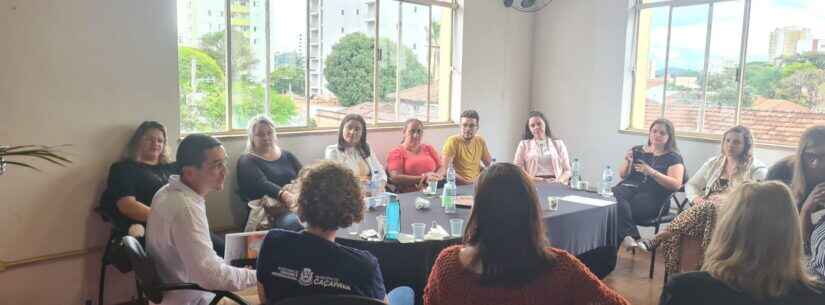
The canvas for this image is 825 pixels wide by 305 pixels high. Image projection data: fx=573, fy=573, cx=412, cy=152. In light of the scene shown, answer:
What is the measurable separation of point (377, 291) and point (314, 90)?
9.87 feet

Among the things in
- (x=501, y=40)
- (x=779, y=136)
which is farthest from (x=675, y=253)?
(x=501, y=40)

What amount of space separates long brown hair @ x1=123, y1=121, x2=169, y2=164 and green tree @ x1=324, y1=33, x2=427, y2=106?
4.99 feet

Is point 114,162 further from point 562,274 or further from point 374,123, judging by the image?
point 562,274

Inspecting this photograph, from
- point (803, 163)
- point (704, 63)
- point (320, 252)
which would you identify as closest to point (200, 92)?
point (320, 252)

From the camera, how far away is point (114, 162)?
338 centimetres

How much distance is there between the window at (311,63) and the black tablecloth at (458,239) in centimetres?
139

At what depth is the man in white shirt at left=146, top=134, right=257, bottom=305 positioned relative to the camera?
2.03 metres

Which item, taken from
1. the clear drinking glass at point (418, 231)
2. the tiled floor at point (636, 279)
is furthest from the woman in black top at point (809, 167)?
the clear drinking glass at point (418, 231)

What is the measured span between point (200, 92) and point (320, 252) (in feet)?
8.63

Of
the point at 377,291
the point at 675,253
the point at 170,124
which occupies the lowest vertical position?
the point at 675,253

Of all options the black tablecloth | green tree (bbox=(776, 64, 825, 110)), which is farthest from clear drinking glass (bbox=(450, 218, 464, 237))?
green tree (bbox=(776, 64, 825, 110))

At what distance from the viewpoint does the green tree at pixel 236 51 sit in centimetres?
395

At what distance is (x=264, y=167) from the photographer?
12.9ft

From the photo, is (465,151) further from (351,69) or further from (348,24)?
(348,24)
